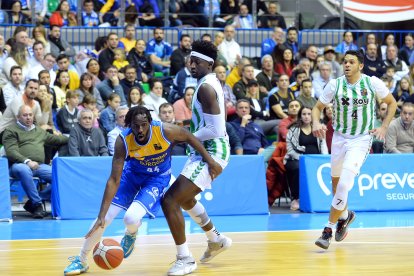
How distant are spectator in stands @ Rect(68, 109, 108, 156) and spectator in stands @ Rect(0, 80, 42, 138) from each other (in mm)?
764

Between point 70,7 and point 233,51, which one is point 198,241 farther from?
point 70,7

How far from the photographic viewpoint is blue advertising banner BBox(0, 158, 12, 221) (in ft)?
47.1

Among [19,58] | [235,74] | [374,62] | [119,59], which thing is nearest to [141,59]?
[119,59]

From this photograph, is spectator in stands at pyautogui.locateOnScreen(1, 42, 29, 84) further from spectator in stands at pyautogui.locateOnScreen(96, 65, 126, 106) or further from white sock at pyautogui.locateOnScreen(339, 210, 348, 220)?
white sock at pyautogui.locateOnScreen(339, 210, 348, 220)

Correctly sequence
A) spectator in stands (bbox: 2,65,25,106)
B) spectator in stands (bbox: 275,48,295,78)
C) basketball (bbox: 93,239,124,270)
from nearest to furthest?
basketball (bbox: 93,239,124,270), spectator in stands (bbox: 2,65,25,106), spectator in stands (bbox: 275,48,295,78)

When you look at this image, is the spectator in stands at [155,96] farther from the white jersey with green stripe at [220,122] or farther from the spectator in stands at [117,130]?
the white jersey with green stripe at [220,122]

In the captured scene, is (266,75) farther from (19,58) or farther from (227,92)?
(19,58)

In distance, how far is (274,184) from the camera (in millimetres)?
16438

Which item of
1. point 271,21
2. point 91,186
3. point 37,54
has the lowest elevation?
point 91,186

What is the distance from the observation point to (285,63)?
67.2 feet

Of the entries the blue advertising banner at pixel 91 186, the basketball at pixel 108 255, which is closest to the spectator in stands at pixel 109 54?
the blue advertising banner at pixel 91 186

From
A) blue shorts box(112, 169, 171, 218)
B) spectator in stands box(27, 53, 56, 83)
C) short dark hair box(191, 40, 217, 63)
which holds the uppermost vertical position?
short dark hair box(191, 40, 217, 63)

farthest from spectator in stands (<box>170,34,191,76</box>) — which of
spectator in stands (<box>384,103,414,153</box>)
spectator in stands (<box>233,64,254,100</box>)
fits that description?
spectator in stands (<box>384,103,414,153</box>)

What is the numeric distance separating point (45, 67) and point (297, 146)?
16.7ft
